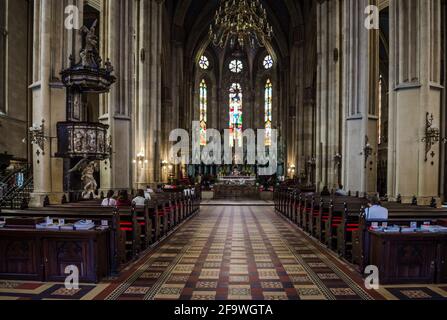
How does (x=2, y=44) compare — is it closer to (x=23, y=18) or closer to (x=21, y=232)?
(x=23, y=18)

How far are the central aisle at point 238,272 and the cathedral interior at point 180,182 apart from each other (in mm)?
45

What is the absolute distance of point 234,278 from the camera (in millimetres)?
7715

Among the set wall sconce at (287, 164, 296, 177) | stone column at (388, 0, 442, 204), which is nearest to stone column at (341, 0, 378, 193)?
stone column at (388, 0, 442, 204)

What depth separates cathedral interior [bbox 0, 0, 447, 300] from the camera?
7.31 meters

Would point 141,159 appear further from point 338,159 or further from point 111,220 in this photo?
point 111,220

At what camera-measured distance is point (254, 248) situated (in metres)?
10.9

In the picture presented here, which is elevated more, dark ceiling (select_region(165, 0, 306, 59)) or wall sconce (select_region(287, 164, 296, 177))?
dark ceiling (select_region(165, 0, 306, 59))

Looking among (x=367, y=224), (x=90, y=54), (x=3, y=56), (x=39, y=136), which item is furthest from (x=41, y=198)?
(x=3, y=56)

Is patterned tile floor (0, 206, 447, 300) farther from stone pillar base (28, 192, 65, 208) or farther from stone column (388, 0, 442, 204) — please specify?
stone column (388, 0, 442, 204)

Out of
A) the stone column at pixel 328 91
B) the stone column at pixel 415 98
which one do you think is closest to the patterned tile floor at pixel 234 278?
the stone column at pixel 415 98

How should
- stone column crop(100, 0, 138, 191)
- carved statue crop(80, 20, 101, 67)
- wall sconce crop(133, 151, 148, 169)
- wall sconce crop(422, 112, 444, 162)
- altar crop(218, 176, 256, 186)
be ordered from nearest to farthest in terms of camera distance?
carved statue crop(80, 20, 101, 67), wall sconce crop(422, 112, 444, 162), stone column crop(100, 0, 138, 191), wall sconce crop(133, 151, 148, 169), altar crop(218, 176, 256, 186)

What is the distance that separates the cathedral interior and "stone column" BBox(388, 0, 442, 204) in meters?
0.04

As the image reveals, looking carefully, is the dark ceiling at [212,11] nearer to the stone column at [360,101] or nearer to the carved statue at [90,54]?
the stone column at [360,101]

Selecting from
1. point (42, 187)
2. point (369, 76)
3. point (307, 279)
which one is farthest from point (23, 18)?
point (307, 279)
